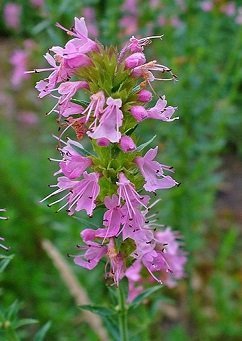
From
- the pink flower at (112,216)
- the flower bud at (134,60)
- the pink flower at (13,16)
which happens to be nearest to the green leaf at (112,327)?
the pink flower at (112,216)

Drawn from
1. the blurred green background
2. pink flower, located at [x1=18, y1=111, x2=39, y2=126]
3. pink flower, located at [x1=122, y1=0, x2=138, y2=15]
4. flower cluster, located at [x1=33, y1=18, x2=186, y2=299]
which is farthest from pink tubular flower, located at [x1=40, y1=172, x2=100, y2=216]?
pink flower, located at [x1=18, y1=111, x2=39, y2=126]

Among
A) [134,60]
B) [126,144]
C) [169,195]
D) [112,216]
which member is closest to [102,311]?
[112,216]

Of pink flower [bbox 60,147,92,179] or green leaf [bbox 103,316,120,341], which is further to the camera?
green leaf [bbox 103,316,120,341]

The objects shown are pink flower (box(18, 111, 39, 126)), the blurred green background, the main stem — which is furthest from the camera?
pink flower (box(18, 111, 39, 126))

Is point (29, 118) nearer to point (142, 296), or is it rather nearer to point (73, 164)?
point (142, 296)

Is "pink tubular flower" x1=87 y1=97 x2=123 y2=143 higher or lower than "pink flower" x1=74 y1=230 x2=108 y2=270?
higher

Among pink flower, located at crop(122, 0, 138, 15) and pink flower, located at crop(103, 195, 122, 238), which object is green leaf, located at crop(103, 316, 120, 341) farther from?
pink flower, located at crop(122, 0, 138, 15)

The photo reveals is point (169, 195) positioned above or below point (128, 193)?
below
